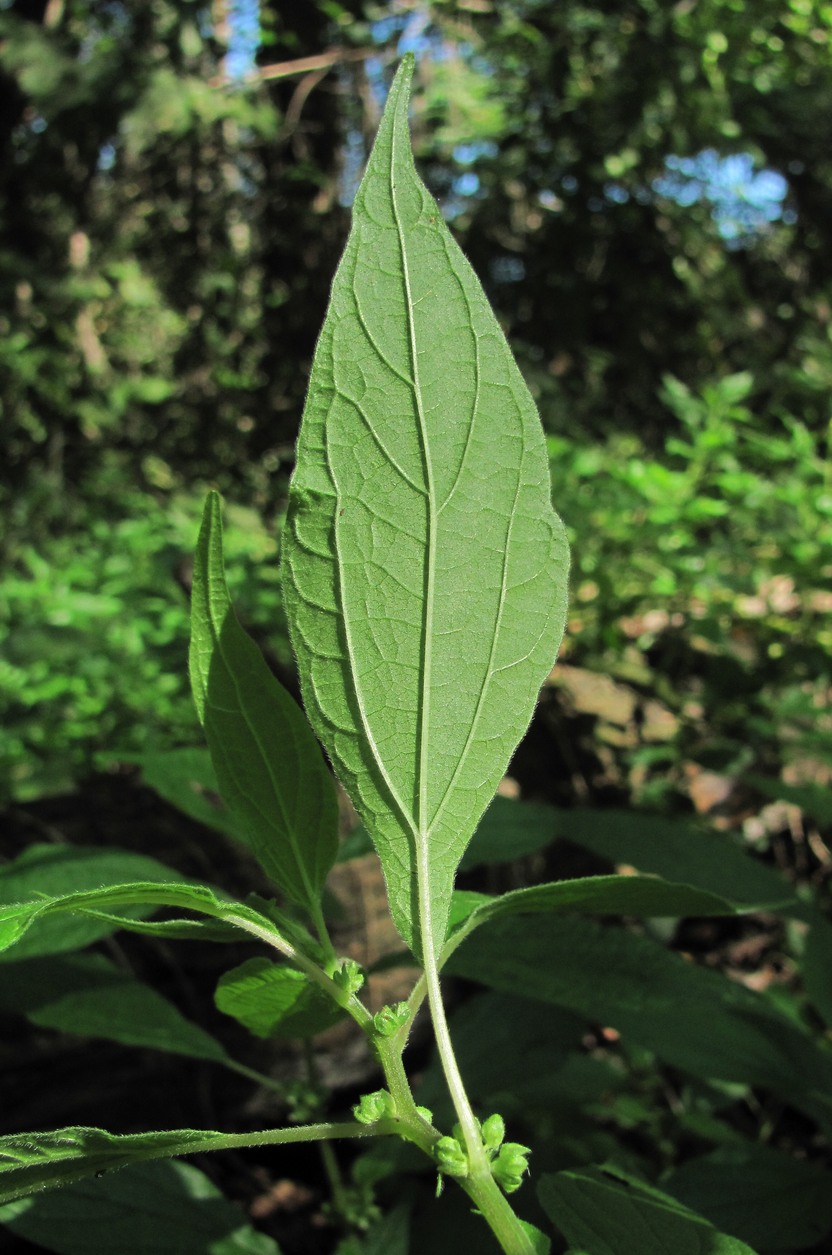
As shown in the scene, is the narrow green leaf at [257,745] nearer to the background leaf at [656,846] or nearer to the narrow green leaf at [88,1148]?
the narrow green leaf at [88,1148]

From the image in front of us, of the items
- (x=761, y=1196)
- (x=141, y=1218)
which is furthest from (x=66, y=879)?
(x=761, y=1196)

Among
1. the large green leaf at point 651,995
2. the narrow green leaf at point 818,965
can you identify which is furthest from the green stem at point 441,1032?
the narrow green leaf at point 818,965

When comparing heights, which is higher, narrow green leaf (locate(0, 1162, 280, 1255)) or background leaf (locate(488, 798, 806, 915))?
background leaf (locate(488, 798, 806, 915))

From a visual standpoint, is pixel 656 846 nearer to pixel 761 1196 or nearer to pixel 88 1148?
pixel 761 1196

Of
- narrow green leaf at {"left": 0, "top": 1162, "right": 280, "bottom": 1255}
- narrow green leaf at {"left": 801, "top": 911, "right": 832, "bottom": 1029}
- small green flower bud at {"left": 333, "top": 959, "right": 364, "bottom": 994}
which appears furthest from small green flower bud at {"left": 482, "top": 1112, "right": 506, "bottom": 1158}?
narrow green leaf at {"left": 801, "top": 911, "right": 832, "bottom": 1029}

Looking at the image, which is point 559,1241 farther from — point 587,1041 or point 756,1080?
point 587,1041

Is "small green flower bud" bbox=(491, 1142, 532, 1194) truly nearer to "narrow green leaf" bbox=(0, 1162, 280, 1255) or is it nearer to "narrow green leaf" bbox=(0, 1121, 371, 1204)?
"narrow green leaf" bbox=(0, 1121, 371, 1204)

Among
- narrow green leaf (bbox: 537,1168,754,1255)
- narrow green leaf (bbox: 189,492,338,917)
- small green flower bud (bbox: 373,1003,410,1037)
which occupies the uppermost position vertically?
narrow green leaf (bbox: 189,492,338,917)
